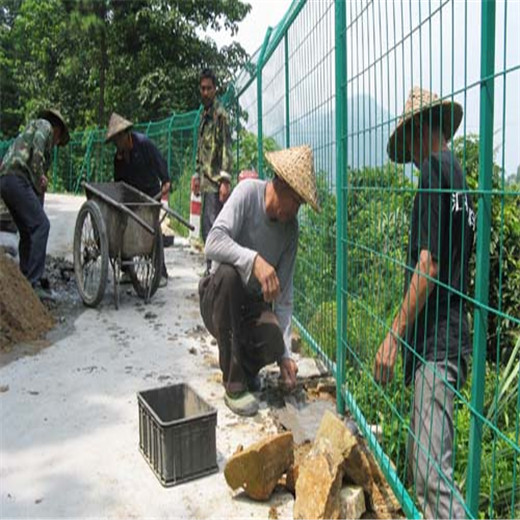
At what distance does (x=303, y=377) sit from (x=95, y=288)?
273 cm

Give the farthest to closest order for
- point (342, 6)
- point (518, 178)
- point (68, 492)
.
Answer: point (342, 6), point (68, 492), point (518, 178)

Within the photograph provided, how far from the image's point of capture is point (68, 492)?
7.84 feet

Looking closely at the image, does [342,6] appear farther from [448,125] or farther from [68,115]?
[68,115]

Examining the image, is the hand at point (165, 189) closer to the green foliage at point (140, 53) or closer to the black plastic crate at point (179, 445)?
the black plastic crate at point (179, 445)

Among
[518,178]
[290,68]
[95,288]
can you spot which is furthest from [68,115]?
[518,178]

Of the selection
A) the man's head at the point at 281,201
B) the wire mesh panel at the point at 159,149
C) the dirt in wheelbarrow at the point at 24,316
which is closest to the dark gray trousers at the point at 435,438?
the man's head at the point at 281,201

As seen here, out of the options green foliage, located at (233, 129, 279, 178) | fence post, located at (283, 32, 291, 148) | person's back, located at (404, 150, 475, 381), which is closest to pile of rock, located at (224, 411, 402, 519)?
person's back, located at (404, 150, 475, 381)

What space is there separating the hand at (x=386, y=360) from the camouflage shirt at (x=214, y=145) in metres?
3.52

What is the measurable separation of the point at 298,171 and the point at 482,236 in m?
1.41

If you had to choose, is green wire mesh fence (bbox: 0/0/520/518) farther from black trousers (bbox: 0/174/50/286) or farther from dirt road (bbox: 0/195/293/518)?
black trousers (bbox: 0/174/50/286)

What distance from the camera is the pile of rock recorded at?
7.06ft

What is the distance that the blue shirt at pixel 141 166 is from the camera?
18.7ft

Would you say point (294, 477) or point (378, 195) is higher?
point (378, 195)

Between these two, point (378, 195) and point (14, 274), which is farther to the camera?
point (14, 274)
